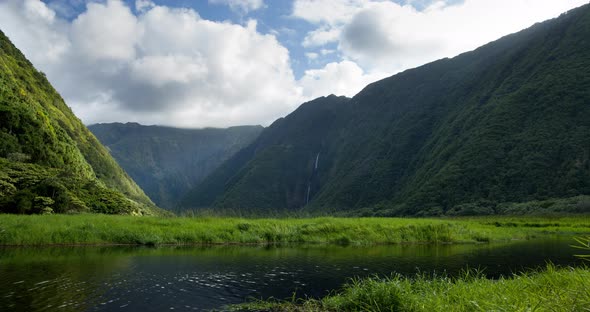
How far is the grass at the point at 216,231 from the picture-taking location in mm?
35469

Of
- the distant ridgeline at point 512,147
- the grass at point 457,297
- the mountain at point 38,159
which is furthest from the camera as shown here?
the distant ridgeline at point 512,147

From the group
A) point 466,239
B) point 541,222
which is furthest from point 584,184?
point 466,239

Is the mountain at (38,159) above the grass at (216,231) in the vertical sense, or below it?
above

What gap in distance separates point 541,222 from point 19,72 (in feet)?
388

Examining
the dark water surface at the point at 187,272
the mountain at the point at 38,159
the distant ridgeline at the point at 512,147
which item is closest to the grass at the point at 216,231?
the dark water surface at the point at 187,272

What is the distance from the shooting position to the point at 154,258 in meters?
29.2

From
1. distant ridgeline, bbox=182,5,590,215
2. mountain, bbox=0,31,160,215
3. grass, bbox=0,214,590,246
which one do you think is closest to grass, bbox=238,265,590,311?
grass, bbox=0,214,590,246

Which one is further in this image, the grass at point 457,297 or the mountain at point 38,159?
the mountain at point 38,159

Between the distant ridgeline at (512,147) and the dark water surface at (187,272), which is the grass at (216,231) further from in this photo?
the distant ridgeline at (512,147)

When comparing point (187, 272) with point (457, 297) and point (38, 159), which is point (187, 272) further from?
point (38, 159)

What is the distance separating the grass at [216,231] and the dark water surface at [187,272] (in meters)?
3.34

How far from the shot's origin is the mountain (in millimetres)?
44853

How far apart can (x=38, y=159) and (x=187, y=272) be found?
5252 centimetres

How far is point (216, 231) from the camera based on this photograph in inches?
1699
